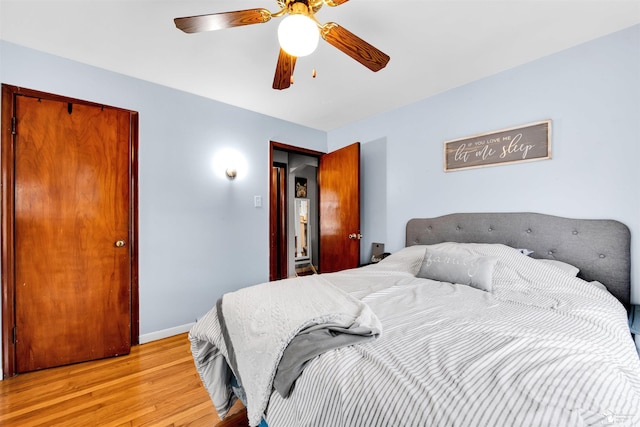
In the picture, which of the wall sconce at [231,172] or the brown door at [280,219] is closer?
the wall sconce at [231,172]

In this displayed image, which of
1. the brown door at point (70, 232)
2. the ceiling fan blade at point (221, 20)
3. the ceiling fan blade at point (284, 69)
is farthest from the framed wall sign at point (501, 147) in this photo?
the brown door at point (70, 232)

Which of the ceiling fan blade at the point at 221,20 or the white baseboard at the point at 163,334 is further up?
the ceiling fan blade at the point at 221,20

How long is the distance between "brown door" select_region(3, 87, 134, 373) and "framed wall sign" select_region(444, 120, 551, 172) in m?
2.99

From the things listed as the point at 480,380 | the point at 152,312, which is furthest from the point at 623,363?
the point at 152,312

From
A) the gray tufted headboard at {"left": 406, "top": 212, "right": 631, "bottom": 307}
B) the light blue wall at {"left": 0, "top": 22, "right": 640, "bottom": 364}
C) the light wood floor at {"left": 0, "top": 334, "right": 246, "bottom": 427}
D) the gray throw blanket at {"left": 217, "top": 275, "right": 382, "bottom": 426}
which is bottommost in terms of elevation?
the light wood floor at {"left": 0, "top": 334, "right": 246, "bottom": 427}

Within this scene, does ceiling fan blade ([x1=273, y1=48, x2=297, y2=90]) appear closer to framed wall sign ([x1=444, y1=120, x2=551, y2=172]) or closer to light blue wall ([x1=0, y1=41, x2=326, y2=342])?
light blue wall ([x1=0, y1=41, x2=326, y2=342])

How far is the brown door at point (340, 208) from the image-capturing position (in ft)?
10.5

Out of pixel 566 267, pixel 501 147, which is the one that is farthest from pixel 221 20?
pixel 566 267

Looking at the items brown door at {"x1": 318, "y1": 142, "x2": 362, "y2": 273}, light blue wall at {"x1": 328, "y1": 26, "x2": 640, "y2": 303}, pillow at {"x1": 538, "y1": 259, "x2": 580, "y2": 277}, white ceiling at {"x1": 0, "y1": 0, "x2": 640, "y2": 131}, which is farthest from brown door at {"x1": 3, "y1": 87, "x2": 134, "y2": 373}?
pillow at {"x1": 538, "y1": 259, "x2": 580, "y2": 277}

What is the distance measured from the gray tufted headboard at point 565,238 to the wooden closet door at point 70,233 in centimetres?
298

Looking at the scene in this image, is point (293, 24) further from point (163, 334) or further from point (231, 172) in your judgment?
point (163, 334)

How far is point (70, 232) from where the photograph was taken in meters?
2.07

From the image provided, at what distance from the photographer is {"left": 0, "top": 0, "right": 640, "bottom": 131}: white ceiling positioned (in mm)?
1583

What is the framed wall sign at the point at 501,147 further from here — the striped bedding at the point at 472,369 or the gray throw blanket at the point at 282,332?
the gray throw blanket at the point at 282,332
